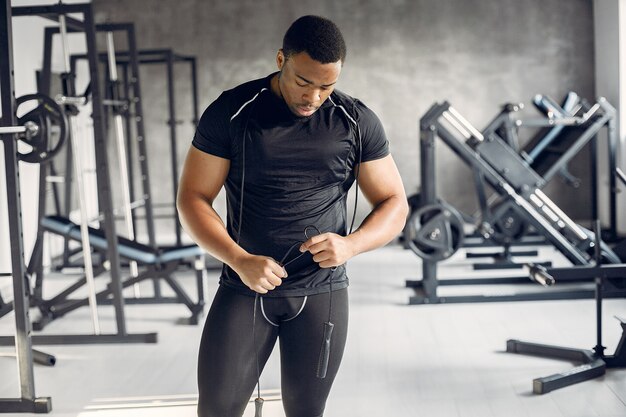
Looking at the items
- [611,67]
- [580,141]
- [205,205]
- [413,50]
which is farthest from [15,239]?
[611,67]

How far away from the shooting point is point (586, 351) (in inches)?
146

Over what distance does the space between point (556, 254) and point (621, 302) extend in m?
1.87

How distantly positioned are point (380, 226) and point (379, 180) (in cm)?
12

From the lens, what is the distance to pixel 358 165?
179 cm

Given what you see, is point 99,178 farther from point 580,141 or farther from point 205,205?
point 580,141

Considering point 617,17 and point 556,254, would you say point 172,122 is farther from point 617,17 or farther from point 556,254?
point 617,17

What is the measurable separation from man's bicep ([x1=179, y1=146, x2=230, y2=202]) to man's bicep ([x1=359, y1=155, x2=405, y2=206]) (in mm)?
318

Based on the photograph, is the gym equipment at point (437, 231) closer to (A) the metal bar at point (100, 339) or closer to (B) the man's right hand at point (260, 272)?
(A) the metal bar at point (100, 339)

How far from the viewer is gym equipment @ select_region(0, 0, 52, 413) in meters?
3.21

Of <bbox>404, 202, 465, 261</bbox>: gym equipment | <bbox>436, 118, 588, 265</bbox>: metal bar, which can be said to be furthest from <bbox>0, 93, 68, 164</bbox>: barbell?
<bbox>436, 118, 588, 265</bbox>: metal bar

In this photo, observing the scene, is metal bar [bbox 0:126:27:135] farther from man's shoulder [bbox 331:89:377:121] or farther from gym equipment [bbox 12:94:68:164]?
man's shoulder [bbox 331:89:377:121]

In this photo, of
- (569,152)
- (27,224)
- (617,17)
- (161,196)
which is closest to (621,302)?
(569,152)

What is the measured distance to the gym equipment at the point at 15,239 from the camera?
126 inches

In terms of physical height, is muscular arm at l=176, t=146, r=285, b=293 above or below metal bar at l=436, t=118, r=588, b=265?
above
